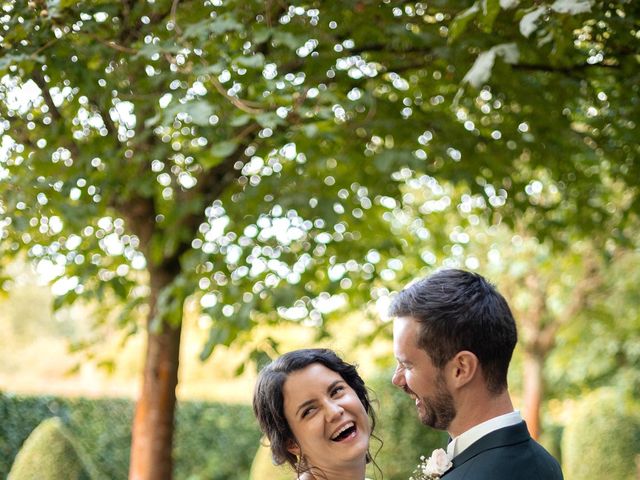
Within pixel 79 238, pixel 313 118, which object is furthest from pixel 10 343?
pixel 313 118

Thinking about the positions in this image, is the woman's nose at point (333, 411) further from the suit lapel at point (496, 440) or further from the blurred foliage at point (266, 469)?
the blurred foliage at point (266, 469)

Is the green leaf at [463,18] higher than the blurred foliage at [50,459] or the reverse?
higher

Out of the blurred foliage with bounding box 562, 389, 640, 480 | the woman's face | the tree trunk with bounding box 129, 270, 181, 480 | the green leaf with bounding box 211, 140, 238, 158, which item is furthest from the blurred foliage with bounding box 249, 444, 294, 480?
the woman's face

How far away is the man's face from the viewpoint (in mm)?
2416

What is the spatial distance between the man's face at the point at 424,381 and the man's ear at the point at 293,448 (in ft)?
2.02

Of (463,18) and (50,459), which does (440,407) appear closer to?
(463,18)

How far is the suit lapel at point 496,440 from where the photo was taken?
233 cm

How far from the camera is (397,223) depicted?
419 inches

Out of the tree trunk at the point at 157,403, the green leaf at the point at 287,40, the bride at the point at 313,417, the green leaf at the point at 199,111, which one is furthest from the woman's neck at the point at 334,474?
the tree trunk at the point at 157,403

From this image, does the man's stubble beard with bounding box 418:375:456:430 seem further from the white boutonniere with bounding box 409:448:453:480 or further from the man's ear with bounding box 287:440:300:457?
the man's ear with bounding box 287:440:300:457

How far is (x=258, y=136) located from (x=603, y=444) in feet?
25.5

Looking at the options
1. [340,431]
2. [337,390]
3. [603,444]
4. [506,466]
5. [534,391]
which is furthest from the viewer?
[534,391]

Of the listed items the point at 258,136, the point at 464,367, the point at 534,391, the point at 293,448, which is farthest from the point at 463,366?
the point at 534,391

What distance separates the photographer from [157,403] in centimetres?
595
